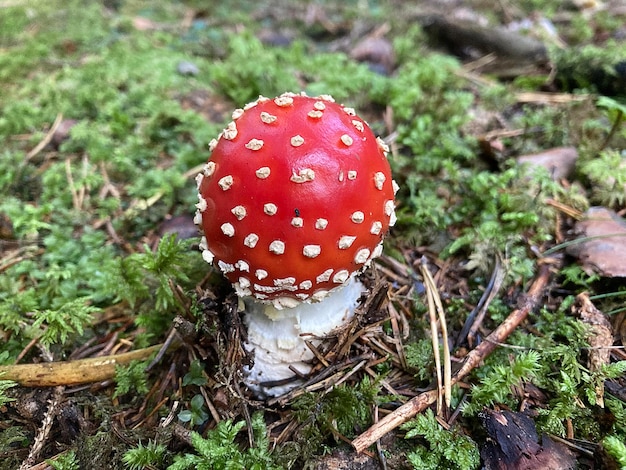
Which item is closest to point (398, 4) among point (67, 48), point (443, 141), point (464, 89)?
point (464, 89)

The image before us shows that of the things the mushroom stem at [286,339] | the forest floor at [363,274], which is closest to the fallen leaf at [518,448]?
the forest floor at [363,274]

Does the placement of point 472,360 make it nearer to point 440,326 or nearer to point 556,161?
point 440,326

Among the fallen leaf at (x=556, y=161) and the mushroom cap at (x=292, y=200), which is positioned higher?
the mushroom cap at (x=292, y=200)

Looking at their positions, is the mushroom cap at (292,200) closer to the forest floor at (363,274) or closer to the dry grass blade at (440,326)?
the forest floor at (363,274)

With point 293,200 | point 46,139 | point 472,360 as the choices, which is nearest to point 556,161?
point 472,360

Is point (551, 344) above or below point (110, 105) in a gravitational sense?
below

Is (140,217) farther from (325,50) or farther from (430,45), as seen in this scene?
(430,45)
